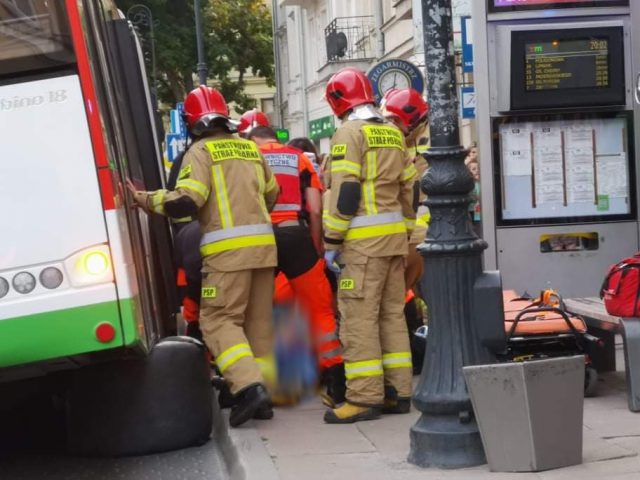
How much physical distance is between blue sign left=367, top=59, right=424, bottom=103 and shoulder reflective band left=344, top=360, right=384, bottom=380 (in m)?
8.64

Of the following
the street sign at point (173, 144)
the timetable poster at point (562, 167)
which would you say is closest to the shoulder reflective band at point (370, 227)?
the timetable poster at point (562, 167)

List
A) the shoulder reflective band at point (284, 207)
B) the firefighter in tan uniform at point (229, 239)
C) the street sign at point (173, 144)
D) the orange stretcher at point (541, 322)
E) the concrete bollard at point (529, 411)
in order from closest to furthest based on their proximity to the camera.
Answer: the concrete bollard at point (529, 411) < the firefighter in tan uniform at point (229, 239) < the orange stretcher at point (541, 322) < the shoulder reflective band at point (284, 207) < the street sign at point (173, 144)

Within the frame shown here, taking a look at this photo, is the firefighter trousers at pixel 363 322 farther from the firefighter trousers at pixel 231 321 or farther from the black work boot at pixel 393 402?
the firefighter trousers at pixel 231 321

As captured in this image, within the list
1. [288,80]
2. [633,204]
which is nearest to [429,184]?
[633,204]

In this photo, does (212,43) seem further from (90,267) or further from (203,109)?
(90,267)

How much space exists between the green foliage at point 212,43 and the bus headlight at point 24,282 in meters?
25.7

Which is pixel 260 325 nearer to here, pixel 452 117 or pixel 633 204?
pixel 452 117

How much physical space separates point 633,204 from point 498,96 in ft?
4.23

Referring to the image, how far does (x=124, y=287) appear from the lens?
580 cm

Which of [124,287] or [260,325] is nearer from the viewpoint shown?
[124,287]

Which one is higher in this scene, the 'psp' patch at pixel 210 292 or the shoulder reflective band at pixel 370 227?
the shoulder reflective band at pixel 370 227

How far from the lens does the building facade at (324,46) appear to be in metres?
26.6

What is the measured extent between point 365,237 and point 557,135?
232cm

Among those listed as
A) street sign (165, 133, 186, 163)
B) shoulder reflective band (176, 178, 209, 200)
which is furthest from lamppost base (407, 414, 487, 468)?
street sign (165, 133, 186, 163)
